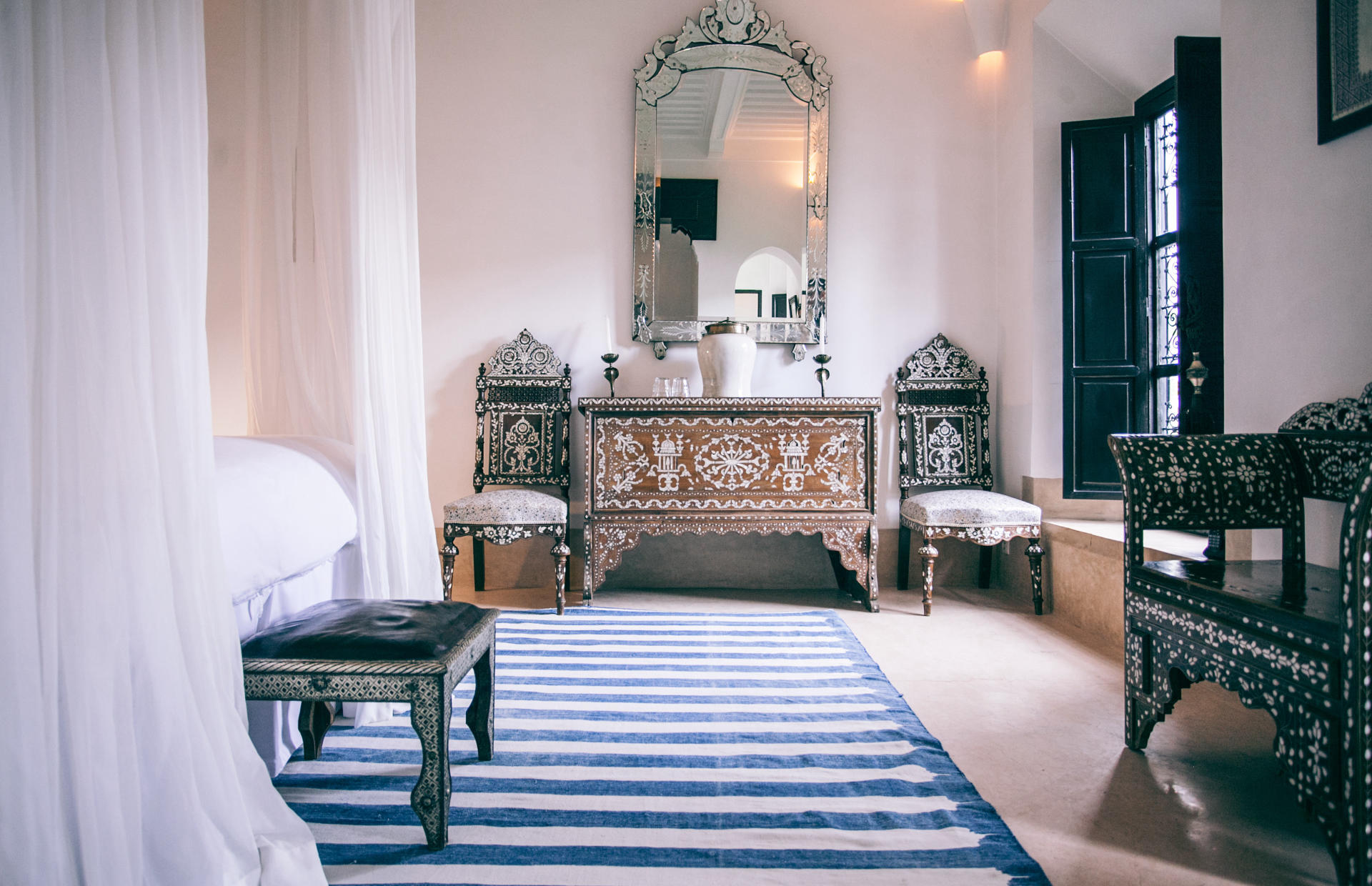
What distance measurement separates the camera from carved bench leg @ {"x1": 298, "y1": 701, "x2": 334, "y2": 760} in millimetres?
1881

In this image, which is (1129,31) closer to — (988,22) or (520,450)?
(988,22)

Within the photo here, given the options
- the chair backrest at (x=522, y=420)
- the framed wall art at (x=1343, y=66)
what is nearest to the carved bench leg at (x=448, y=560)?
the chair backrest at (x=522, y=420)

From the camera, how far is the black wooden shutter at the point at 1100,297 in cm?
364

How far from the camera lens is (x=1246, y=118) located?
Result: 2.42 m

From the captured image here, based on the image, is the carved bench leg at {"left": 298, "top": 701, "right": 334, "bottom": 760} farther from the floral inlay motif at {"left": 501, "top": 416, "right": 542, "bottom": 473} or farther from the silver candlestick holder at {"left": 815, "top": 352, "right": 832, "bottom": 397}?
the silver candlestick holder at {"left": 815, "top": 352, "right": 832, "bottom": 397}

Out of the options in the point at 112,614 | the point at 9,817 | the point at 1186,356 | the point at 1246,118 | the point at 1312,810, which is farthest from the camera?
the point at 1186,356

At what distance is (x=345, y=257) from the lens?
2.14m

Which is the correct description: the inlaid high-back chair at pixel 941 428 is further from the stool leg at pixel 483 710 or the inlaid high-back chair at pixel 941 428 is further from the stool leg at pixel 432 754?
the stool leg at pixel 432 754

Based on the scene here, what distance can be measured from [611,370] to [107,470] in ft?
9.82

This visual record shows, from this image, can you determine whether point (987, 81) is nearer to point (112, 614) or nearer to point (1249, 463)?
point (1249, 463)

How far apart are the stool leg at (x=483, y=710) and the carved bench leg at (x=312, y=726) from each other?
0.41 meters

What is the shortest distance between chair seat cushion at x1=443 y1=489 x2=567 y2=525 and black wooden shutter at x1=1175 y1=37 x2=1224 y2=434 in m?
2.87

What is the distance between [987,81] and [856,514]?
278 cm

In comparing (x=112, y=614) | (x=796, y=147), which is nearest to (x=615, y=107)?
(x=796, y=147)
